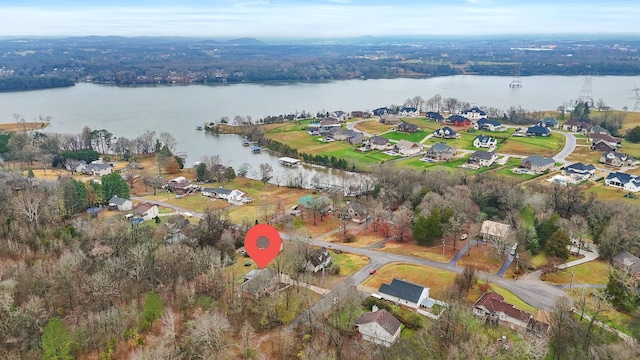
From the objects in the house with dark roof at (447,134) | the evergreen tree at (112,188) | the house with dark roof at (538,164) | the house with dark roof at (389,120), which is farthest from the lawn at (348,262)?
the house with dark roof at (389,120)

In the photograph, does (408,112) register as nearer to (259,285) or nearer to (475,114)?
(475,114)

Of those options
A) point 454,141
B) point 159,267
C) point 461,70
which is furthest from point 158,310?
point 461,70

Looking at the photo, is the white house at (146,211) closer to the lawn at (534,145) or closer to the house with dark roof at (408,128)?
the house with dark roof at (408,128)

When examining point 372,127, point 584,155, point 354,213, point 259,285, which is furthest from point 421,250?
point 372,127

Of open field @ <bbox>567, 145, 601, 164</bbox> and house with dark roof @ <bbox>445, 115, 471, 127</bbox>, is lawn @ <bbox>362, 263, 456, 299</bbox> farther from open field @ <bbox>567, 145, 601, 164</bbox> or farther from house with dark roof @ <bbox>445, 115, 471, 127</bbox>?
house with dark roof @ <bbox>445, 115, 471, 127</bbox>

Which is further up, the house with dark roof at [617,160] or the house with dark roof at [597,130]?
the house with dark roof at [597,130]
